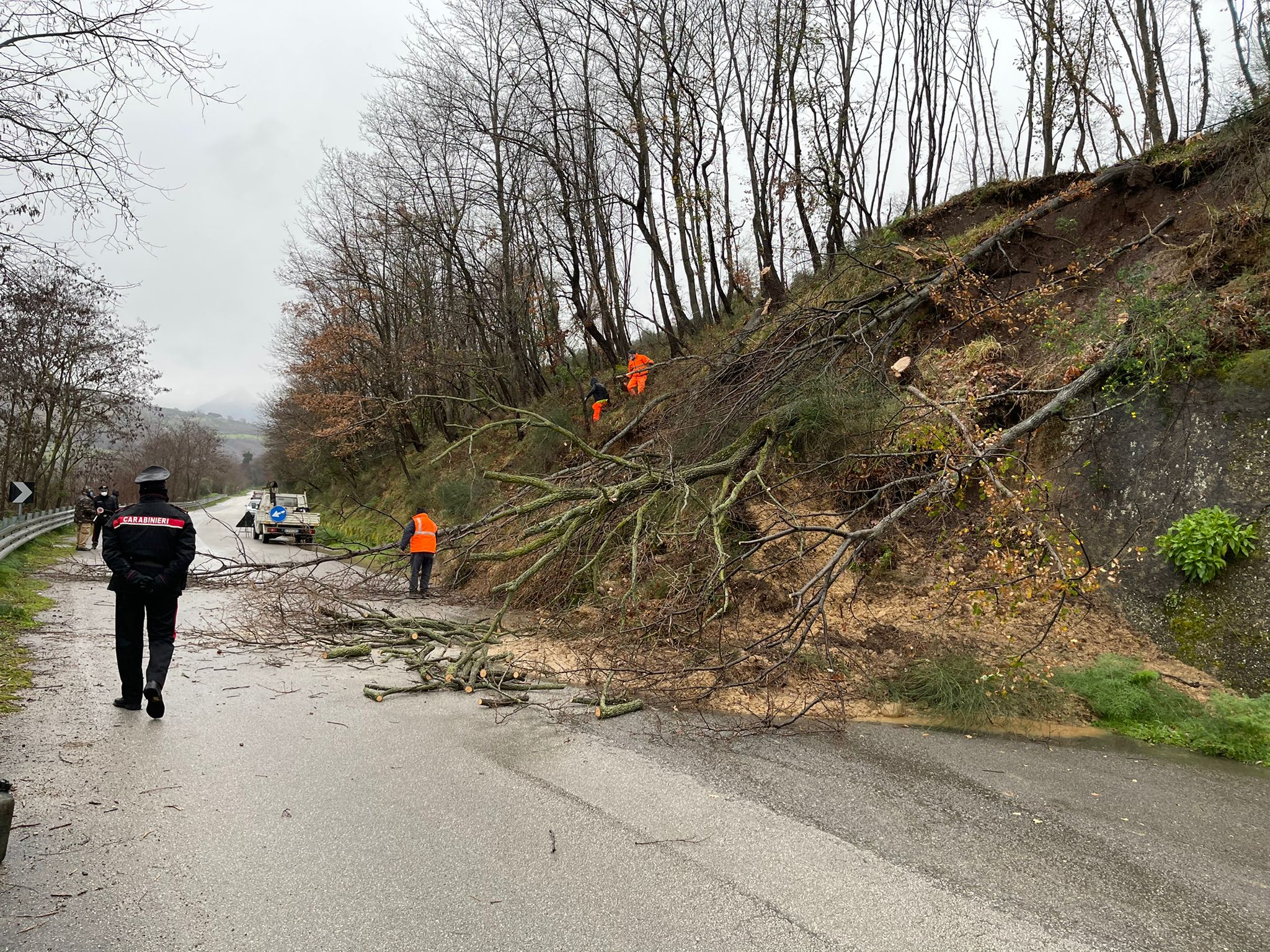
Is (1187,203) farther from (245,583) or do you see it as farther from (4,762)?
(4,762)

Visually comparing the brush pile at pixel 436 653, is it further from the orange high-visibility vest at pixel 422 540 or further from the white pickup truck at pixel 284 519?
the white pickup truck at pixel 284 519

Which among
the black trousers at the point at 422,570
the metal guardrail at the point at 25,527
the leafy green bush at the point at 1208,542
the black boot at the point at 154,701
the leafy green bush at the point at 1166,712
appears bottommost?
the leafy green bush at the point at 1166,712

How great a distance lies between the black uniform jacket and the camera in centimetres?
547

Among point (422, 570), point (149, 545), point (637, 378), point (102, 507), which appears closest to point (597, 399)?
point (637, 378)

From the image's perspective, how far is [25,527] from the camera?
1961 centimetres

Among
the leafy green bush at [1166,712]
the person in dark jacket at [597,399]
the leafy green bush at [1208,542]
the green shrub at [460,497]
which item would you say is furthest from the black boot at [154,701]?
the person in dark jacket at [597,399]

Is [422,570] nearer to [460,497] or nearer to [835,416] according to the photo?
[460,497]

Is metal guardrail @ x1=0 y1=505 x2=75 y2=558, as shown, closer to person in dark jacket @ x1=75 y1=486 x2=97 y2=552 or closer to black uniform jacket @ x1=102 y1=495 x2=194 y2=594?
person in dark jacket @ x1=75 y1=486 x2=97 y2=552

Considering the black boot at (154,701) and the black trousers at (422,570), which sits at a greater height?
the black trousers at (422,570)

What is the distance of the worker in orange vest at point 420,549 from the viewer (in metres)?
10.3

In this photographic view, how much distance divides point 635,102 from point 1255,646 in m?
17.0

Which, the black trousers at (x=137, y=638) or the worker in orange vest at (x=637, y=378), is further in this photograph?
the worker in orange vest at (x=637, y=378)

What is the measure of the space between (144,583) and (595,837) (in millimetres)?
4096

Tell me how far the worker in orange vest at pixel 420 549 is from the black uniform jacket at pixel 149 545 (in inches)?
163
